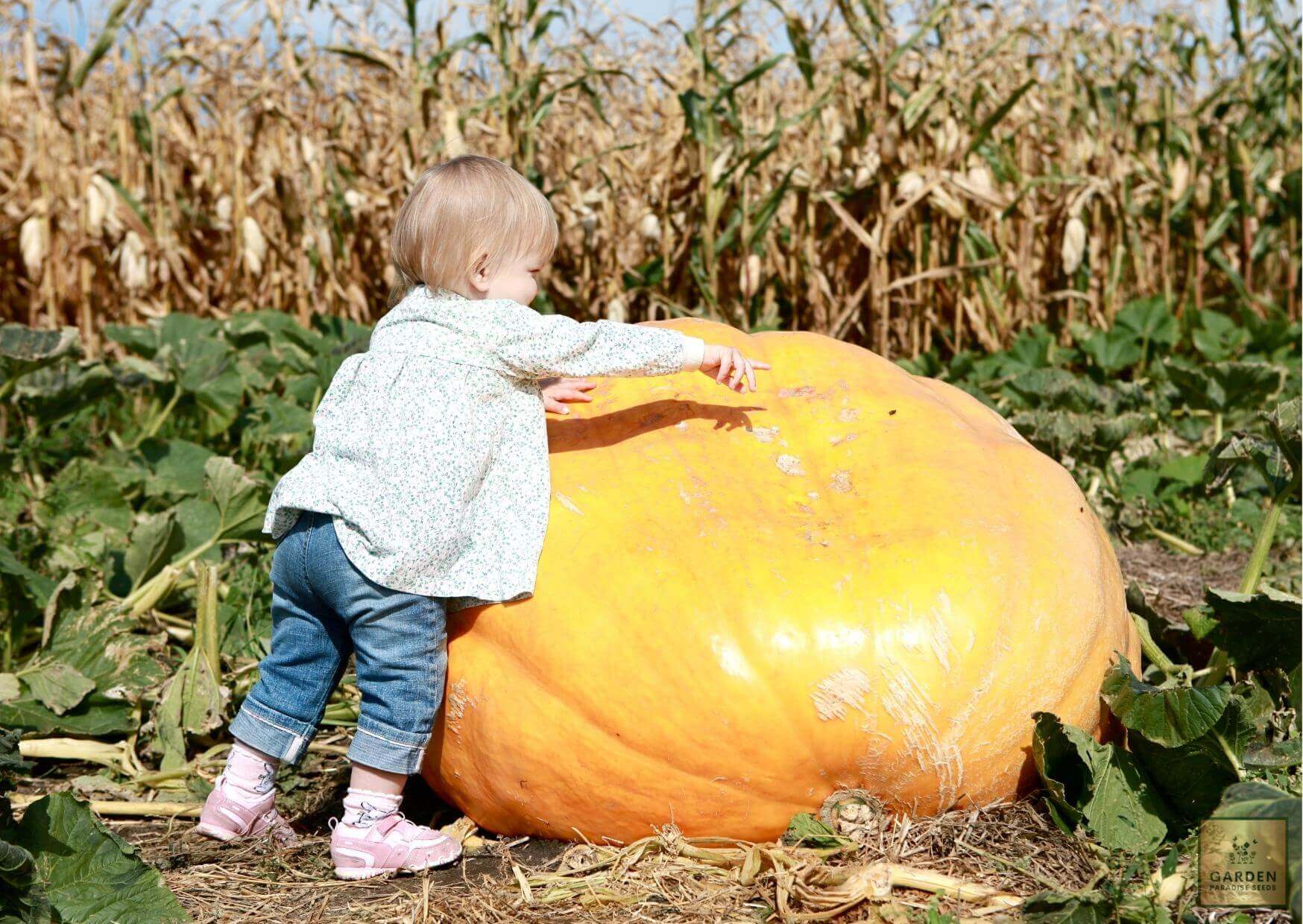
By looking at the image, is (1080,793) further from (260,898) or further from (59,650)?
(59,650)

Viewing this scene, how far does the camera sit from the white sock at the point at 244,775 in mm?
2322

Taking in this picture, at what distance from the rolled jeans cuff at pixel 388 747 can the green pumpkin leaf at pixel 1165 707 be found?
114cm

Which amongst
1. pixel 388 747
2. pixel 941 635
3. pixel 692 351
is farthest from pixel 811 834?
pixel 692 351

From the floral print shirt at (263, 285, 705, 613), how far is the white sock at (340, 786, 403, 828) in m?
0.35

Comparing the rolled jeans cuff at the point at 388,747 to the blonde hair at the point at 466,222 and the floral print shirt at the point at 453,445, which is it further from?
the blonde hair at the point at 466,222

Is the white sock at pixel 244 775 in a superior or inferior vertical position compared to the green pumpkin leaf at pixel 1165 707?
inferior

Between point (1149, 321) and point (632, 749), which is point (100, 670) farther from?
point (1149, 321)

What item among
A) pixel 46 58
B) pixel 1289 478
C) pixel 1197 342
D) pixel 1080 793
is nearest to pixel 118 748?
pixel 1080 793

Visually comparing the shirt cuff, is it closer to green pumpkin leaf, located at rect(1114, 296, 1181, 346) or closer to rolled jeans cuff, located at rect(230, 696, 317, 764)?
rolled jeans cuff, located at rect(230, 696, 317, 764)

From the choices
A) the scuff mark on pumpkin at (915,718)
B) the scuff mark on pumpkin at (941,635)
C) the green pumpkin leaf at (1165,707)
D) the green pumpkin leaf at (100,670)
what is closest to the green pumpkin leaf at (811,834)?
the scuff mark on pumpkin at (915,718)

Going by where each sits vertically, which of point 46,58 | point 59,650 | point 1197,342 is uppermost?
point 46,58

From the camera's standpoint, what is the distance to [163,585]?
124 inches

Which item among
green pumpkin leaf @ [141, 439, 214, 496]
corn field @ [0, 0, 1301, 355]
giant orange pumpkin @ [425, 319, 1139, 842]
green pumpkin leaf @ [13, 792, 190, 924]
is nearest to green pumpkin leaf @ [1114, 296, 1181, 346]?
corn field @ [0, 0, 1301, 355]

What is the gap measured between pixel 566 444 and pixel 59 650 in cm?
133
